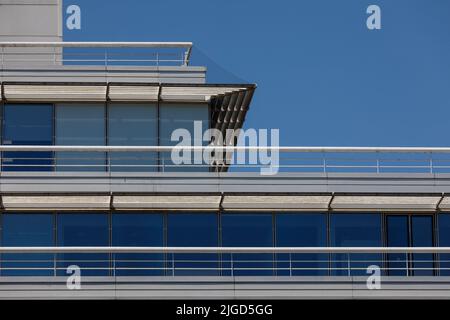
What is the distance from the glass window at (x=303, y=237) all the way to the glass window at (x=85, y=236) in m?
4.33

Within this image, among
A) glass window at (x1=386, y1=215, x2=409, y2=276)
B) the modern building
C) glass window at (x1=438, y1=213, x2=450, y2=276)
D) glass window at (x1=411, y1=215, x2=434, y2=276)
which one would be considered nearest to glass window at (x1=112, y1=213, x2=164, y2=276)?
the modern building

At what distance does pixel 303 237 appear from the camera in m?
38.9

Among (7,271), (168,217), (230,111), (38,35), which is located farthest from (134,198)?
(38,35)

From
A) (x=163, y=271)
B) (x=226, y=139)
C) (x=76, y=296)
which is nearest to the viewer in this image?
(x=76, y=296)

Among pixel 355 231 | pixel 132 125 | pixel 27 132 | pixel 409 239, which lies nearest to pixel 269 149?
pixel 355 231

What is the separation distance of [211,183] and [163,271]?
2.73m

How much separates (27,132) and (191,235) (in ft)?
22.8

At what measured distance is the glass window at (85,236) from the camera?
37562 millimetres

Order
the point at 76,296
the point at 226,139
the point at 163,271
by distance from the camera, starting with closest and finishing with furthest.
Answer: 1. the point at 76,296
2. the point at 163,271
3. the point at 226,139

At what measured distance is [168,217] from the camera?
39.0 metres

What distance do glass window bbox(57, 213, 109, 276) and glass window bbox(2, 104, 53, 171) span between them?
140 inches

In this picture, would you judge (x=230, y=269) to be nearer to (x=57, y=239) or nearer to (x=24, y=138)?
(x=57, y=239)

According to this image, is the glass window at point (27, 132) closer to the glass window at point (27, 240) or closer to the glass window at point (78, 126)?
the glass window at point (78, 126)

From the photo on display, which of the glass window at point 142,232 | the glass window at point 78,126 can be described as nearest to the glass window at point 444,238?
the glass window at point 142,232
